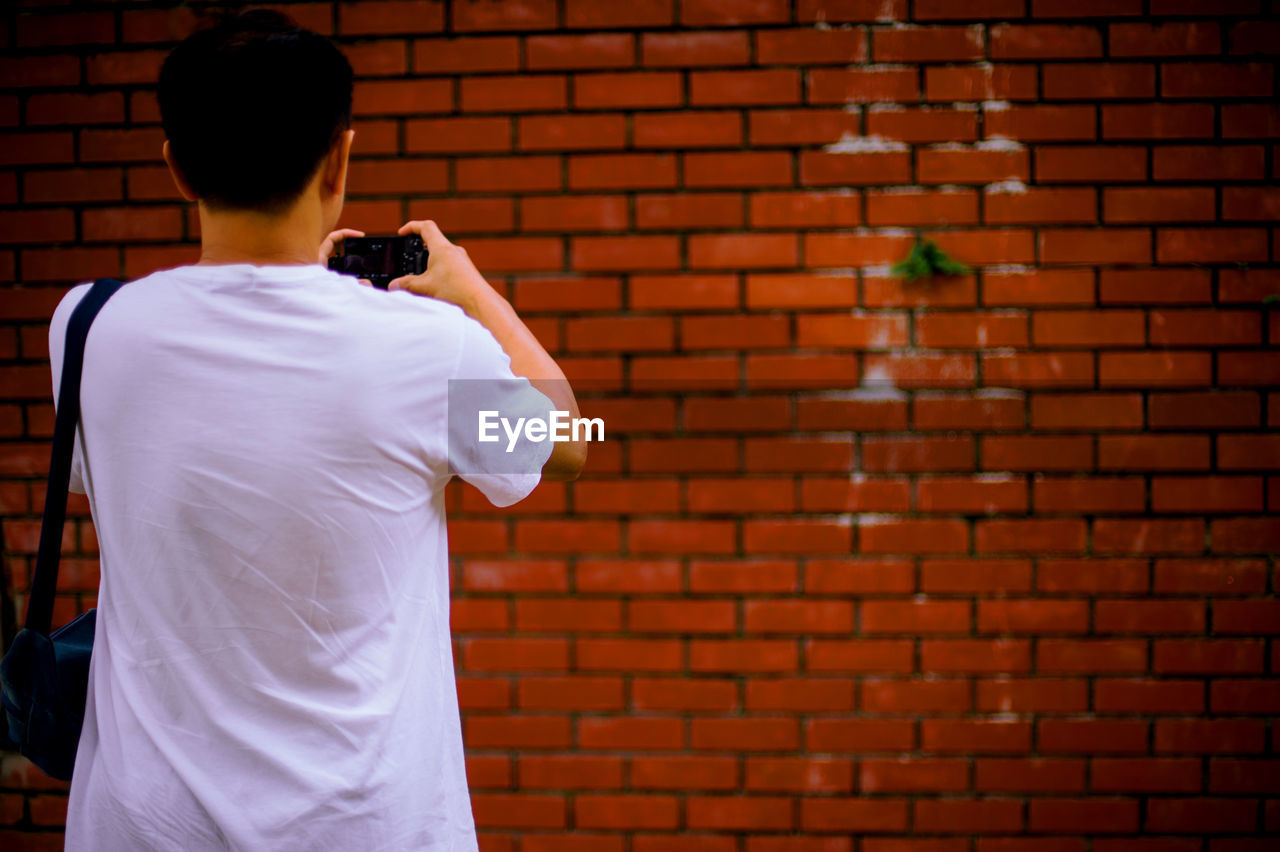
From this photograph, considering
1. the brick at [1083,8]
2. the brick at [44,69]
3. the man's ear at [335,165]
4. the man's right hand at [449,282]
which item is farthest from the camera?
the brick at [44,69]

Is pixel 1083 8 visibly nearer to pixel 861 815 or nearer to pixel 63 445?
pixel 861 815

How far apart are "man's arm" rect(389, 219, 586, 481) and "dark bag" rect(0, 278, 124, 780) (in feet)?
1.26

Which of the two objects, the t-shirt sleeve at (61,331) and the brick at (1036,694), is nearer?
the t-shirt sleeve at (61,331)

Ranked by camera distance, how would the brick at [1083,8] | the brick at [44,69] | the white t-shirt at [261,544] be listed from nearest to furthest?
1. the white t-shirt at [261,544]
2. the brick at [1083,8]
3. the brick at [44,69]

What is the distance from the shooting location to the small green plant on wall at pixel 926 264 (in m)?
1.90

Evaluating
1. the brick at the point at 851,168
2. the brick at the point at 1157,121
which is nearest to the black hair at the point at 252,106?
the brick at the point at 851,168

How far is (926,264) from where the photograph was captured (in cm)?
190

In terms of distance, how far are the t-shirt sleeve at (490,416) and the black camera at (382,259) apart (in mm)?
271

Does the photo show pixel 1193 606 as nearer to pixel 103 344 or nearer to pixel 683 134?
pixel 683 134

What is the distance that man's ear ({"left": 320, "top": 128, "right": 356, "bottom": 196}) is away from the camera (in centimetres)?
99

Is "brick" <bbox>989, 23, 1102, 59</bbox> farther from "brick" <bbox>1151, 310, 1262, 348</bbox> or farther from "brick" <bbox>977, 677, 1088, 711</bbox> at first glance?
"brick" <bbox>977, 677, 1088, 711</bbox>

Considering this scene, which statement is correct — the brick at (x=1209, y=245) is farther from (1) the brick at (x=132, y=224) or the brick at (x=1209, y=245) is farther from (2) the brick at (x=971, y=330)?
(1) the brick at (x=132, y=224)

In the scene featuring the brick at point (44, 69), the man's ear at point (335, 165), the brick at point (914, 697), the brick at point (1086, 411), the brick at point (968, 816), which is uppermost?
the brick at point (44, 69)

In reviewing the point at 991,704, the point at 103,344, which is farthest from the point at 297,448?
the point at 991,704
